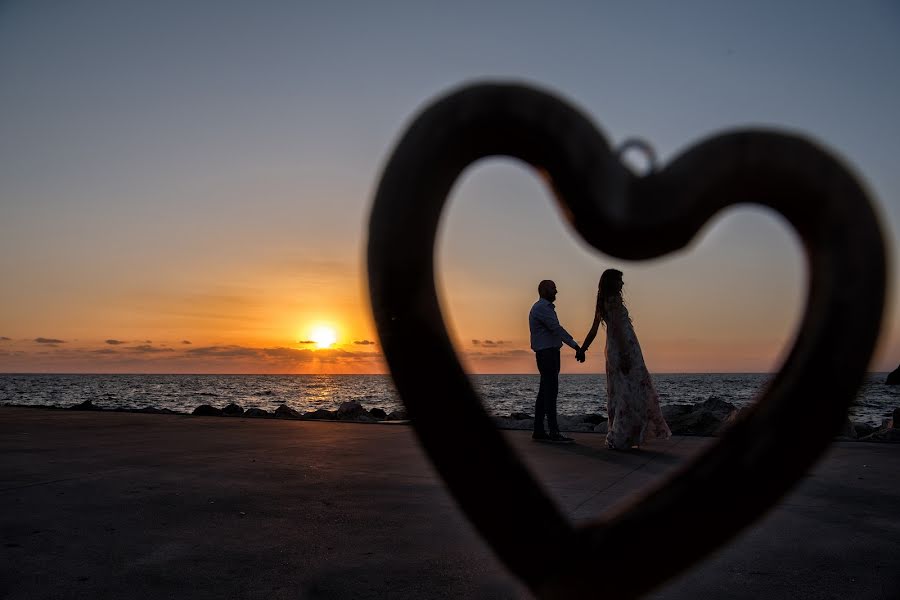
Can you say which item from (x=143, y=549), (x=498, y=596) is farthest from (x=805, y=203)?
(x=143, y=549)

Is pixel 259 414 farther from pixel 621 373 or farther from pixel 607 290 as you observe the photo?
pixel 607 290

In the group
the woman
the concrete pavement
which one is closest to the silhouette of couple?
the woman

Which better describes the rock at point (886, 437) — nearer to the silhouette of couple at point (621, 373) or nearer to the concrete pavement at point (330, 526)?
the concrete pavement at point (330, 526)

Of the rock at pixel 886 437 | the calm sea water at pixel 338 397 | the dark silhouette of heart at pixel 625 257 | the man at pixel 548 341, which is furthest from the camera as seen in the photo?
the calm sea water at pixel 338 397

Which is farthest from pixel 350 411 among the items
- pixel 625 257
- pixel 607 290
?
pixel 625 257

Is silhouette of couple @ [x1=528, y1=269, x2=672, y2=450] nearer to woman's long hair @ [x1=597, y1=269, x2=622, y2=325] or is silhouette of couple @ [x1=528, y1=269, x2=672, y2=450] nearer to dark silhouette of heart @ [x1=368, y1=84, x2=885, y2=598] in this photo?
woman's long hair @ [x1=597, y1=269, x2=622, y2=325]

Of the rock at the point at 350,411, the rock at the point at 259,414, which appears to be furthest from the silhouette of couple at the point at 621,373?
the rock at the point at 350,411

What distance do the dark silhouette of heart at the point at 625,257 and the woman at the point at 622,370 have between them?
6396 millimetres

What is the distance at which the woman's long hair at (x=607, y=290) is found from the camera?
25.3 feet

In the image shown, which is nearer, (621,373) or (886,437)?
(621,373)

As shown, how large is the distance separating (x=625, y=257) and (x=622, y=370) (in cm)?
662

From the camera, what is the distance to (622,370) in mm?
7797

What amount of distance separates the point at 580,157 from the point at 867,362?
66cm

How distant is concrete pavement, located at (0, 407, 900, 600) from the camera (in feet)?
10.8
